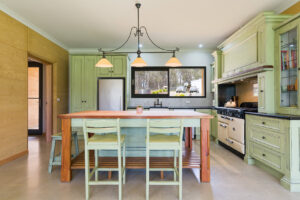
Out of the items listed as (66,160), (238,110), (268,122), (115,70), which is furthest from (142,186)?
(115,70)

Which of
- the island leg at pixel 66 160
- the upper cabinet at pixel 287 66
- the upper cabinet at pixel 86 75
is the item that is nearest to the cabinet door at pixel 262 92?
the upper cabinet at pixel 287 66

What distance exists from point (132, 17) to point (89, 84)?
250 centimetres

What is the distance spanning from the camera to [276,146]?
247 cm

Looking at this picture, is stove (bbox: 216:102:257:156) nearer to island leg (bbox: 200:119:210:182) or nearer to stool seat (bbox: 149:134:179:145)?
island leg (bbox: 200:119:210:182)

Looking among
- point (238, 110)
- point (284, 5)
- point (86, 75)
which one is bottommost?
point (238, 110)

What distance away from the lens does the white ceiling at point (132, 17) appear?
3035mm

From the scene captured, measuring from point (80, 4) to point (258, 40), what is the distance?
10.7 ft

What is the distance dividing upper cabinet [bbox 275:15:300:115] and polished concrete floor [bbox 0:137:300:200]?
1152mm

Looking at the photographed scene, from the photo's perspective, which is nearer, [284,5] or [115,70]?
[284,5]

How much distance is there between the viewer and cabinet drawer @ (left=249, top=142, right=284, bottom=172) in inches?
95.2

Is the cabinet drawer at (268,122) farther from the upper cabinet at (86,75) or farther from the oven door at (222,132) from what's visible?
the upper cabinet at (86,75)

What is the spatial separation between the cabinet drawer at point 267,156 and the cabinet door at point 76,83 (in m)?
4.52

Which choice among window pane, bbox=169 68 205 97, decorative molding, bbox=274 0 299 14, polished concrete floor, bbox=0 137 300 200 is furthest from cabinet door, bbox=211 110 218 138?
decorative molding, bbox=274 0 299 14

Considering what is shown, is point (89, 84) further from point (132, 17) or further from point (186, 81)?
point (186, 81)
